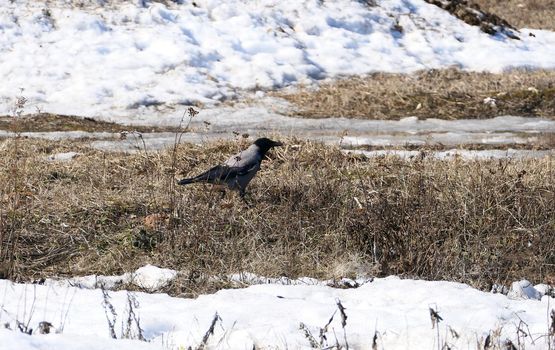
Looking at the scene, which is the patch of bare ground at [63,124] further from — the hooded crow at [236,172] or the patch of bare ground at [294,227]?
the hooded crow at [236,172]

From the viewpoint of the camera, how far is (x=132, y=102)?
16484 millimetres

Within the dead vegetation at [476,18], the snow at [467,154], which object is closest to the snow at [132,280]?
the snow at [467,154]

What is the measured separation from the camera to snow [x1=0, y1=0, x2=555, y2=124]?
16.9m

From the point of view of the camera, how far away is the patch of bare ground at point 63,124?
14.2 m

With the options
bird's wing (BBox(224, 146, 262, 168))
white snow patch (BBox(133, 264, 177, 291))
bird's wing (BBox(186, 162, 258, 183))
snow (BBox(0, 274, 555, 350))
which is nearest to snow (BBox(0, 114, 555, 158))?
bird's wing (BBox(224, 146, 262, 168))

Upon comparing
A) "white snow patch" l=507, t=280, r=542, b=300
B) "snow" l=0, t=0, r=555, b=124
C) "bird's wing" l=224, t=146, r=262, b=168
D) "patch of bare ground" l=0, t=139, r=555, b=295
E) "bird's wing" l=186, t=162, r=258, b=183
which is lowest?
"snow" l=0, t=0, r=555, b=124

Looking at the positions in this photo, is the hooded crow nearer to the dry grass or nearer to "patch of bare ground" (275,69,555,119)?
"patch of bare ground" (275,69,555,119)

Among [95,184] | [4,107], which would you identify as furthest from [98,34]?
[95,184]

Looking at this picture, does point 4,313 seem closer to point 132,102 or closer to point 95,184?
point 95,184

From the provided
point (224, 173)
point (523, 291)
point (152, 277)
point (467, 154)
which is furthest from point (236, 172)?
point (467, 154)

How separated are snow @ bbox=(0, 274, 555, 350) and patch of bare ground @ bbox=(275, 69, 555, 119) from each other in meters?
11.3

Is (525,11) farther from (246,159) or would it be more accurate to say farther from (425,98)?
(246,159)

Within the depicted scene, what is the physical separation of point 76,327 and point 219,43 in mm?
15758

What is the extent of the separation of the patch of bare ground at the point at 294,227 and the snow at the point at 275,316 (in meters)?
0.74
